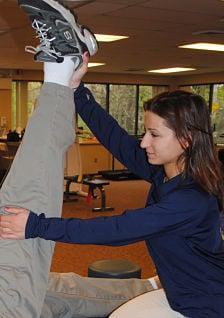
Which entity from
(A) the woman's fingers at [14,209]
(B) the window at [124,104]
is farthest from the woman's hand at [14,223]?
(B) the window at [124,104]

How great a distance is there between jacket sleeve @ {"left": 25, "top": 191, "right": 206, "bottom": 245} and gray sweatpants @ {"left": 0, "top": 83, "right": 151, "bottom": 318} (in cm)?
11

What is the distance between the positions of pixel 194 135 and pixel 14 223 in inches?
23.6

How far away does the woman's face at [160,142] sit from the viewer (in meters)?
1.48

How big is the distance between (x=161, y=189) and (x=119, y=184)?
304 inches

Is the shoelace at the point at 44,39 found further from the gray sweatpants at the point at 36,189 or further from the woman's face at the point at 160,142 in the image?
the woman's face at the point at 160,142

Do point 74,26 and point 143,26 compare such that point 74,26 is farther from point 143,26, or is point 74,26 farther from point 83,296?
point 143,26

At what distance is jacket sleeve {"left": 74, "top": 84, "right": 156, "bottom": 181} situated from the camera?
1930 millimetres

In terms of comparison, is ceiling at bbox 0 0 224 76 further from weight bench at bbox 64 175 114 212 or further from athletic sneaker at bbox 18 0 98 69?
athletic sneaker at bbox 18 0 98 69

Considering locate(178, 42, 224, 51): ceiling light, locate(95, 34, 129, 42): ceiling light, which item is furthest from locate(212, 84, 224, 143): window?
locate(95, 34, 129, 42): ceiling light

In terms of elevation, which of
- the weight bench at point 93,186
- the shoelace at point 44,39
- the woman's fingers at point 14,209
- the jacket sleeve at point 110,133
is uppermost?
the shoelace at point 44,39

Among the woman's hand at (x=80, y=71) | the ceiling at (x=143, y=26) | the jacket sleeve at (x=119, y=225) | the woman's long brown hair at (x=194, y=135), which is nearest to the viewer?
the jacket sleeve at (x=119, y=225)

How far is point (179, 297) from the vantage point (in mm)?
1542

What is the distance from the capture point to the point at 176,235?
147 cm

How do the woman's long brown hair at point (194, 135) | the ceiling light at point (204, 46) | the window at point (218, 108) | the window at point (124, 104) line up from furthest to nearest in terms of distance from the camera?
the window at point (124, 104), the window at point (218, 108), the ceiling light at point (204, 46), the woman's long brown hair at point (194, 135)
